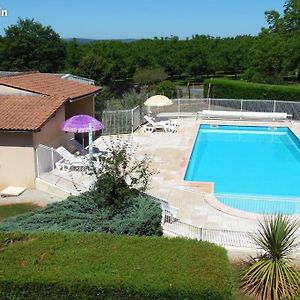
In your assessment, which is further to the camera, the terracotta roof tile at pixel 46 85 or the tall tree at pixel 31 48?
the tall tree at pixel 31 48

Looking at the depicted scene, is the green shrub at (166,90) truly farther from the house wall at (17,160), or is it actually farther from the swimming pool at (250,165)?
the house wall at (17,160)

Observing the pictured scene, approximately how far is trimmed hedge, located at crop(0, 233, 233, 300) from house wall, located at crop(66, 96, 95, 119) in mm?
17086

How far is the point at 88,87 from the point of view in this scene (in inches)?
990

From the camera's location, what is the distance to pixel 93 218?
1112 cm

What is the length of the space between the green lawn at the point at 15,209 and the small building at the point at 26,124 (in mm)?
1847

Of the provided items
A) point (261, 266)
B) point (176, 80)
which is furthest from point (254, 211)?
point (176, 80)

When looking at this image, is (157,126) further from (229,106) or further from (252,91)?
(252,91)

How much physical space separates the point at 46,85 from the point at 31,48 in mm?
43182

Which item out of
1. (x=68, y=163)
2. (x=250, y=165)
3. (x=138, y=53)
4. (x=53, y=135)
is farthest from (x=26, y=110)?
(x=138, y=53)

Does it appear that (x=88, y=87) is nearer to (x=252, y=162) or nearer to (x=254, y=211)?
(x=252, y=162)

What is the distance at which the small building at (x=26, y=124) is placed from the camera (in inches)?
669

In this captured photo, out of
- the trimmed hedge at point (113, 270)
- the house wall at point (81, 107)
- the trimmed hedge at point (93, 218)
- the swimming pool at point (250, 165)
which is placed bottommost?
the swimming pool at point (250, 165)

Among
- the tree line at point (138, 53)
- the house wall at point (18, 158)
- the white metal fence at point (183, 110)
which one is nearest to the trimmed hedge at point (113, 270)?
the house wall at point (18, 158)

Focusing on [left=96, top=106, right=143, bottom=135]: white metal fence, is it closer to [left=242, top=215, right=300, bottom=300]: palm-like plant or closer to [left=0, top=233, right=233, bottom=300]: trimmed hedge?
[left=0, top=233, right=233, bottom=300]: trimmed hedge
